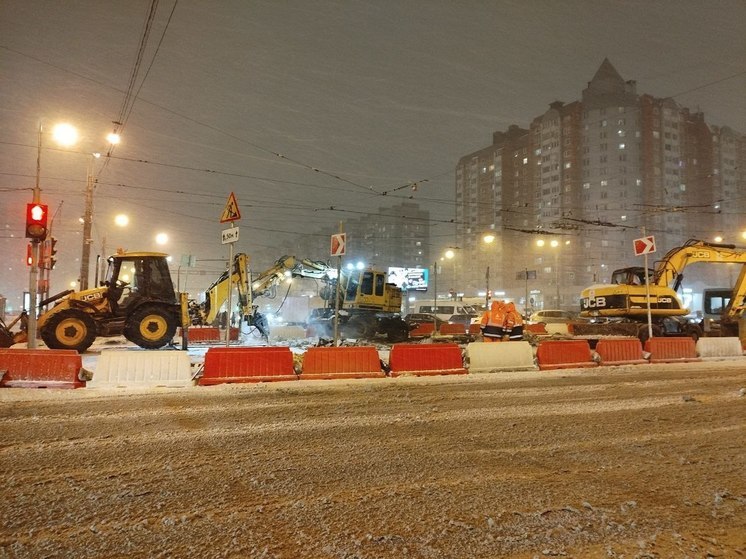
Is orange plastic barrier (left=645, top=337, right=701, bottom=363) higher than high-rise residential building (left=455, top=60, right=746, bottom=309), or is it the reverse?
high-rise residential building (left=455, top=60, right=746, bottom=309)

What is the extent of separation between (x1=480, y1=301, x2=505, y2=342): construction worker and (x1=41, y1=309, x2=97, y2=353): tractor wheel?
1122 cm

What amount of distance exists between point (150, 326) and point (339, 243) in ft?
21.3

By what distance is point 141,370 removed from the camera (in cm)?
923

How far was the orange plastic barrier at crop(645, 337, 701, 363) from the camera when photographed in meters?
14.2

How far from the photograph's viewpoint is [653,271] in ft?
62.1

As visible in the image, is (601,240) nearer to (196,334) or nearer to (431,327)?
(431,327)

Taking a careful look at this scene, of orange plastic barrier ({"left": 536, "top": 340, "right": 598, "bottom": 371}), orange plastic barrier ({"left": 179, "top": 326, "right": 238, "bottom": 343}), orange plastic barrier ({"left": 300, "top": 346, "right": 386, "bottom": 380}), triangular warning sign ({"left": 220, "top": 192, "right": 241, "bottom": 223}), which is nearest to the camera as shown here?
orange plastic barrier ({"left": 300, "top": 346, "right": 386, "bottom": 380})

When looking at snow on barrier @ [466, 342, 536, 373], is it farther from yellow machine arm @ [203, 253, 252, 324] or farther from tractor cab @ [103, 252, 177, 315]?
tractor cab @ [103, 252, 177, 315]

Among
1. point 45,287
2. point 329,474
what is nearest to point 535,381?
point 329,474

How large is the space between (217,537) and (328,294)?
18.7m

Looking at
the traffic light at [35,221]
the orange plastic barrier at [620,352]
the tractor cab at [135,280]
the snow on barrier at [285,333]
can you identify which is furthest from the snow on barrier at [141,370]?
the snow on barrier at [285,333]

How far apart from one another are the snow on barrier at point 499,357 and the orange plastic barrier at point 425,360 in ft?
1.25

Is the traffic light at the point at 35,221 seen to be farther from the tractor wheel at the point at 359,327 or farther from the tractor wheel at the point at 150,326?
the tractor wheel at the point at 359,327

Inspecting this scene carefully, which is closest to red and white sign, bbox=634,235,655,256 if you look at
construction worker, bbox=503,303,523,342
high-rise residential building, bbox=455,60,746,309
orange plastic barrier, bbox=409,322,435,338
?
construction worker, bbox=503,303,523,342
